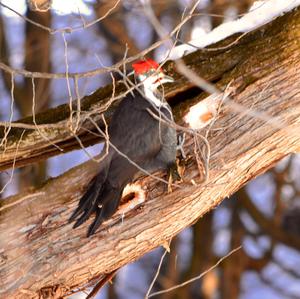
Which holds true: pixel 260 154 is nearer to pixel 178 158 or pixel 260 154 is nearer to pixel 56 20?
pixel 178 158

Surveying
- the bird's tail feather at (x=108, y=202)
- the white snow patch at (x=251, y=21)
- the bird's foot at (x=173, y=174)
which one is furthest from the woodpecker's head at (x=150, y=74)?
the bird's tail feather at (x=108, y=202)

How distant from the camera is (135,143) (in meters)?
3.68

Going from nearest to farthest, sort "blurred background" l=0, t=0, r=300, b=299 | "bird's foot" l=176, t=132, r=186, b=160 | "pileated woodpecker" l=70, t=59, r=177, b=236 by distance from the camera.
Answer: "pileated woodpecker" l=70, t=59, r=177, b=236 < "bird's foot" l=176, t=132, r=186, b=160 < "blurred background" l=0, t=0, r=300, b=299

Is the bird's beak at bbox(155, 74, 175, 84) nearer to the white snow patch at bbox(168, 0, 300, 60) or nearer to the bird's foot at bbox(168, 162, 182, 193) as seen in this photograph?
the white snow patch at bbox(168, 0, 300, 60)

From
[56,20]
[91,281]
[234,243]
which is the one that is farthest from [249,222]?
[91,281]

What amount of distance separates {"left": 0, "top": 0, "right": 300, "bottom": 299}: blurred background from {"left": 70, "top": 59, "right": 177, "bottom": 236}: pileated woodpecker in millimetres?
2381

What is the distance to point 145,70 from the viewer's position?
3.73m

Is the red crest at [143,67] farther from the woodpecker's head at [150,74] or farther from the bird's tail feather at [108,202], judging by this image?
the bird's tail feather at [108,202]

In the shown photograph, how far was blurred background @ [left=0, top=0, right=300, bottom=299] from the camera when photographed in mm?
6730

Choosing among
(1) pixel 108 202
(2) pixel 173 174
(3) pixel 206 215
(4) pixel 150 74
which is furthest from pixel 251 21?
(3) pixel 206 215

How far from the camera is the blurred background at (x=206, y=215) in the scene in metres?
6.73

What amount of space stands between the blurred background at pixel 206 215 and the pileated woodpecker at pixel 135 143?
2.38 meters

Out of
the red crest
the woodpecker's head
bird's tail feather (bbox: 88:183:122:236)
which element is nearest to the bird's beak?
the woodpecker's head

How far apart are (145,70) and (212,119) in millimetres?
389
